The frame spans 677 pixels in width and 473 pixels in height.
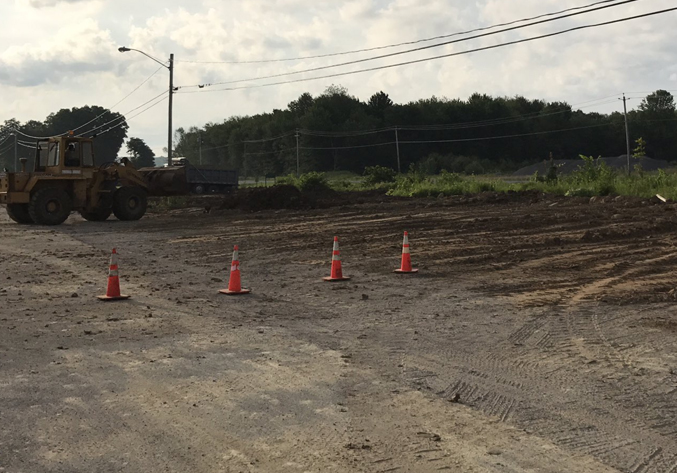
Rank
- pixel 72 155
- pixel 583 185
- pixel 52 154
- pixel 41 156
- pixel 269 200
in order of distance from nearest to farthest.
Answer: pixel 72 155 < pixel 52 154 < pixel 41 156 < pixel 583 185 < pixel 269 200

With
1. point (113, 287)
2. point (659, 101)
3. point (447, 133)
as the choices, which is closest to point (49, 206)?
point (113, 287)

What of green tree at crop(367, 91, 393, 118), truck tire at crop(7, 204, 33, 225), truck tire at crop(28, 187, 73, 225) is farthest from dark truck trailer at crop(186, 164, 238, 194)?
green tree at crop(367, 91, 393, 118)

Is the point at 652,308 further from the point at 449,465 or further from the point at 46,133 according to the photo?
the point at 46,133

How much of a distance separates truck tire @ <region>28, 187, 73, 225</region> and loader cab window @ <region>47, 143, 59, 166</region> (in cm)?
107

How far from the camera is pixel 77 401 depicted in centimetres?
605

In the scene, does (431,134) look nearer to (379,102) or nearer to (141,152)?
(379,102)

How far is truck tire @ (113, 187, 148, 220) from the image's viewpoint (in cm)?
2736

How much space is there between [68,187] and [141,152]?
75103 mm

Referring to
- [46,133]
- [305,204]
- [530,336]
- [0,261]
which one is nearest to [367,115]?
[46,133]

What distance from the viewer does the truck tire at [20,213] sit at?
2634 cm

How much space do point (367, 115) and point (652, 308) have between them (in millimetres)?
101050

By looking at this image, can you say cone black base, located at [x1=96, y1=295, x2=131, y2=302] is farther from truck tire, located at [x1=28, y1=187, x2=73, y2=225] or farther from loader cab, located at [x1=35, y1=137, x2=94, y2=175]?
loader cab, located at [x1=35, y1=137, x2=94, y2=175]

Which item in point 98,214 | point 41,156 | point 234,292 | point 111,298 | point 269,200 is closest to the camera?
point 111,298

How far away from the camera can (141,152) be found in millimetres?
99062
